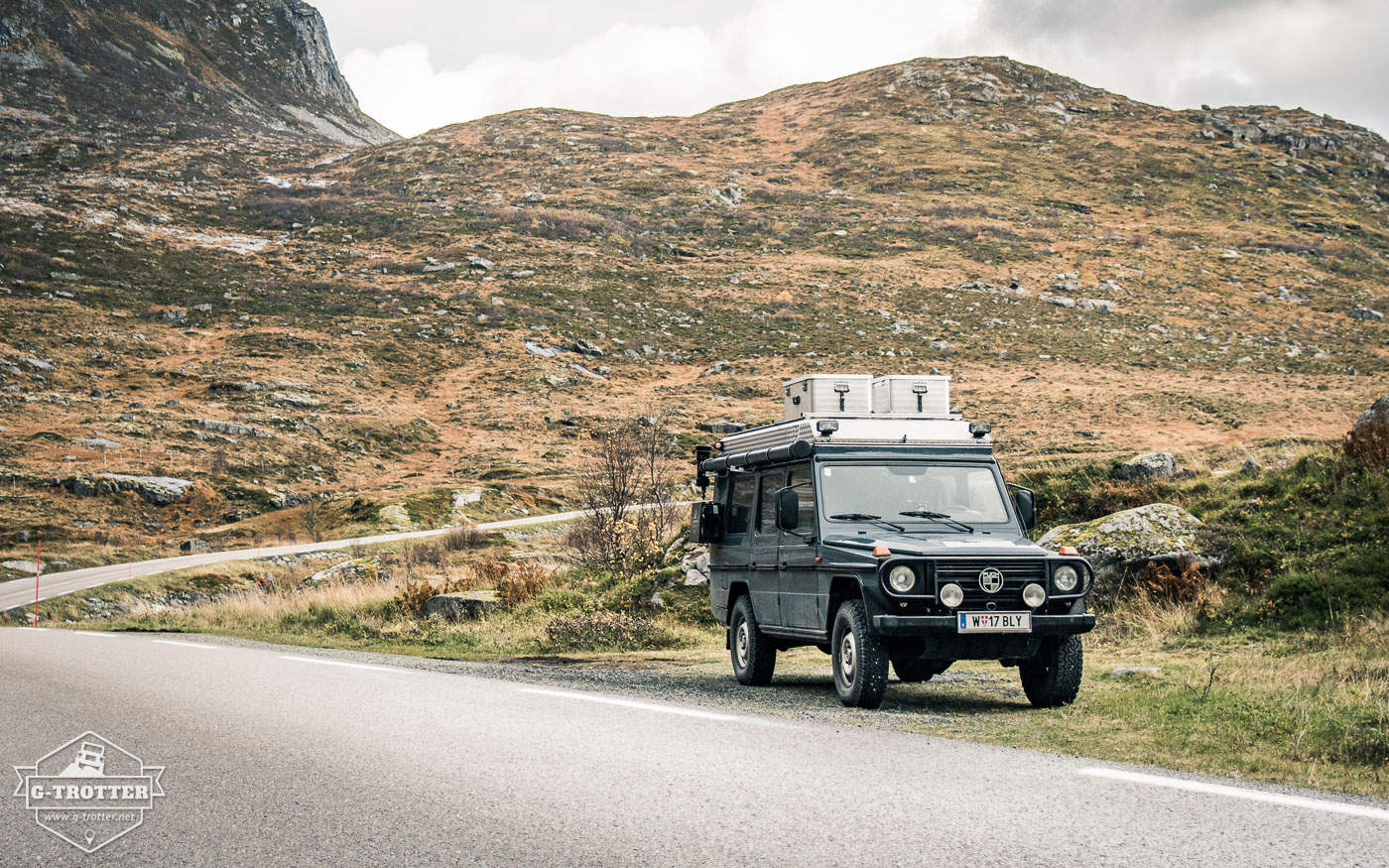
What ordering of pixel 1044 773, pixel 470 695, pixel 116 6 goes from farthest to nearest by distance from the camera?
pixel 116 6
pixel 470 695
pixel 1044 773

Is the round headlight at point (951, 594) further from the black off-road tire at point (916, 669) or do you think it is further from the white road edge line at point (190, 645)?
the white road edge line at point (190, 645)

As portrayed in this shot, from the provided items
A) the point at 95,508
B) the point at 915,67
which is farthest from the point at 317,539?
the point at 915,67

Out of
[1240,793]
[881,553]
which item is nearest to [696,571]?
[881,553]

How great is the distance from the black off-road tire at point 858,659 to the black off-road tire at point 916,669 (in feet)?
1.80

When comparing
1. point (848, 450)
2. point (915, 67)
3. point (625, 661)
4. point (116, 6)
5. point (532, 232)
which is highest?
point (116, 6)

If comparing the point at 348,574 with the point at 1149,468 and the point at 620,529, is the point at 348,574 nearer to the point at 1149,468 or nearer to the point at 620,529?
the point at 620,529

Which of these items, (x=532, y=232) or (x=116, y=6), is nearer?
(x=532, y=232)

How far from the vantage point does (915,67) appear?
453ft

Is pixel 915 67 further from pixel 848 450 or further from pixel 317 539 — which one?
pixel 848 450

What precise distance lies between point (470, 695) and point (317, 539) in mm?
32021

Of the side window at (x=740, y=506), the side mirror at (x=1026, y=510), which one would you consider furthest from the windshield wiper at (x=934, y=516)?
the side window at (x=740, y=506)

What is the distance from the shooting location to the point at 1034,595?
927 centimetres

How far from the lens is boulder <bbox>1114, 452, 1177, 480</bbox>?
731 inches

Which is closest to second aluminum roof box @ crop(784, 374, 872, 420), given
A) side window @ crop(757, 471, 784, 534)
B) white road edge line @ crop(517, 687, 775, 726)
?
side window @ crop(757, 471, 784, 534)
